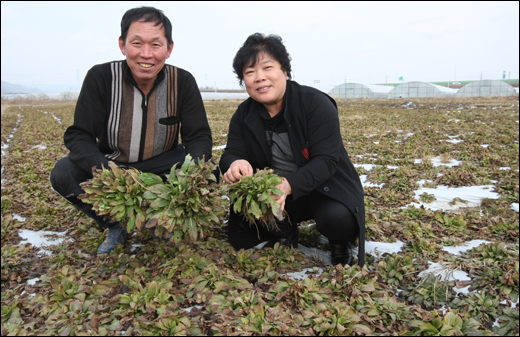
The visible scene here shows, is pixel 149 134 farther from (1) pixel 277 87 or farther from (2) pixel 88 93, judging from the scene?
(1) pixel 277 87

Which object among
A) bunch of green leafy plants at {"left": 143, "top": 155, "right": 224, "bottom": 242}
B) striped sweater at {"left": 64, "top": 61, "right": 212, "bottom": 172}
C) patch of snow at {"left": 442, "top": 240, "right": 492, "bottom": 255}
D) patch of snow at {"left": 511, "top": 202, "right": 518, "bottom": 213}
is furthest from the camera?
patch of snow at {"left": 511, "top": 202, "right": 518, "bottom": 213}

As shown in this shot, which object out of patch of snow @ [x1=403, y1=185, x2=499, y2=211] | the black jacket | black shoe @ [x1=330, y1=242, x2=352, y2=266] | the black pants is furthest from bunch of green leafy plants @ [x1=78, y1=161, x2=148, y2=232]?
patch of snow @ [x1=403, y1=185, x2=499, y2=211]

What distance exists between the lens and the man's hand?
8.26ft

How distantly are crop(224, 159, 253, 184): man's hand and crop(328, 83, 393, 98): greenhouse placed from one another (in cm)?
4427

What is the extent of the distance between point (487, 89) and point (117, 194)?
159 feet

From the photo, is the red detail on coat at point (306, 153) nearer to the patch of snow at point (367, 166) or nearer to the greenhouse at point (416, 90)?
the patch of snow at point (367, 166)

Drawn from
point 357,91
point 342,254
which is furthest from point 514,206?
point 357,91

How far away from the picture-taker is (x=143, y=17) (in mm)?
2719

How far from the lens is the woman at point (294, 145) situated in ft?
8.54

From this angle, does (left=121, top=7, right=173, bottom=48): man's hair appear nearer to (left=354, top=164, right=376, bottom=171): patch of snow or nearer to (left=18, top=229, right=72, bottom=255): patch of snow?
(left=18, top=229, right=72, bottom=255): patch of snow

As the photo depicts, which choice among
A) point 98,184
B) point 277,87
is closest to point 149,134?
point 98,184

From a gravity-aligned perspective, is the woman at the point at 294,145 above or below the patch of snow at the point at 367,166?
above

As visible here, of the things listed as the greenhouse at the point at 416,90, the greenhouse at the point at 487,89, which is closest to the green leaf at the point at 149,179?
the greenhouse at the point at 416,90

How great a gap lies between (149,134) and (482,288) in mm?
2638
